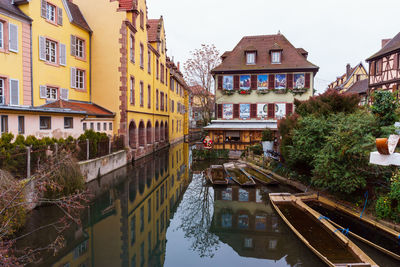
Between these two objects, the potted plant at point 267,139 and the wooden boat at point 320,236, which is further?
the potted plant at point 267,139

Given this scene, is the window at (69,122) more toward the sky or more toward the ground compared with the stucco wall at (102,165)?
more toward the sky

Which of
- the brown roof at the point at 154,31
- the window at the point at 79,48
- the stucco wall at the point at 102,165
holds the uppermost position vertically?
the brown roof at the point at 154,31

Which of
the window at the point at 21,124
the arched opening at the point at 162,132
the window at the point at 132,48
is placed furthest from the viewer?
the arched opening at the point at 162,132

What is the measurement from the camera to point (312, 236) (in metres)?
7.96

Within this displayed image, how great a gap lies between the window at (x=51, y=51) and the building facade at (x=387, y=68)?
73.6 feet

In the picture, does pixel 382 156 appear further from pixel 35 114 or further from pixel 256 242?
pixel 35 114

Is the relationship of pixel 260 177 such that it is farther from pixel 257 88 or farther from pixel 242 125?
pixel 257 88

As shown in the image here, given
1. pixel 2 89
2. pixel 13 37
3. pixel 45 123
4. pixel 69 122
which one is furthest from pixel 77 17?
pixel 45 123

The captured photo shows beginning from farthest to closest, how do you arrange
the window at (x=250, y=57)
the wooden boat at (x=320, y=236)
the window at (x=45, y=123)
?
the window at (x=250, y=57) < the window at (x=45, y=123) < the wooden boat at (x=320, y=236)

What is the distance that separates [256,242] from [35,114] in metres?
10.8

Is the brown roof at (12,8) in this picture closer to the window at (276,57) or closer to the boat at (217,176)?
the boat at (217,176)

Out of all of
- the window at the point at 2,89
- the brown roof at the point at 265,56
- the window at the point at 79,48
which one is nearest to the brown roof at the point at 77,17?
the window at the point at 79,48

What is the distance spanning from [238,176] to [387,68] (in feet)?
56.5

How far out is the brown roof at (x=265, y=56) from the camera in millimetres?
25297
